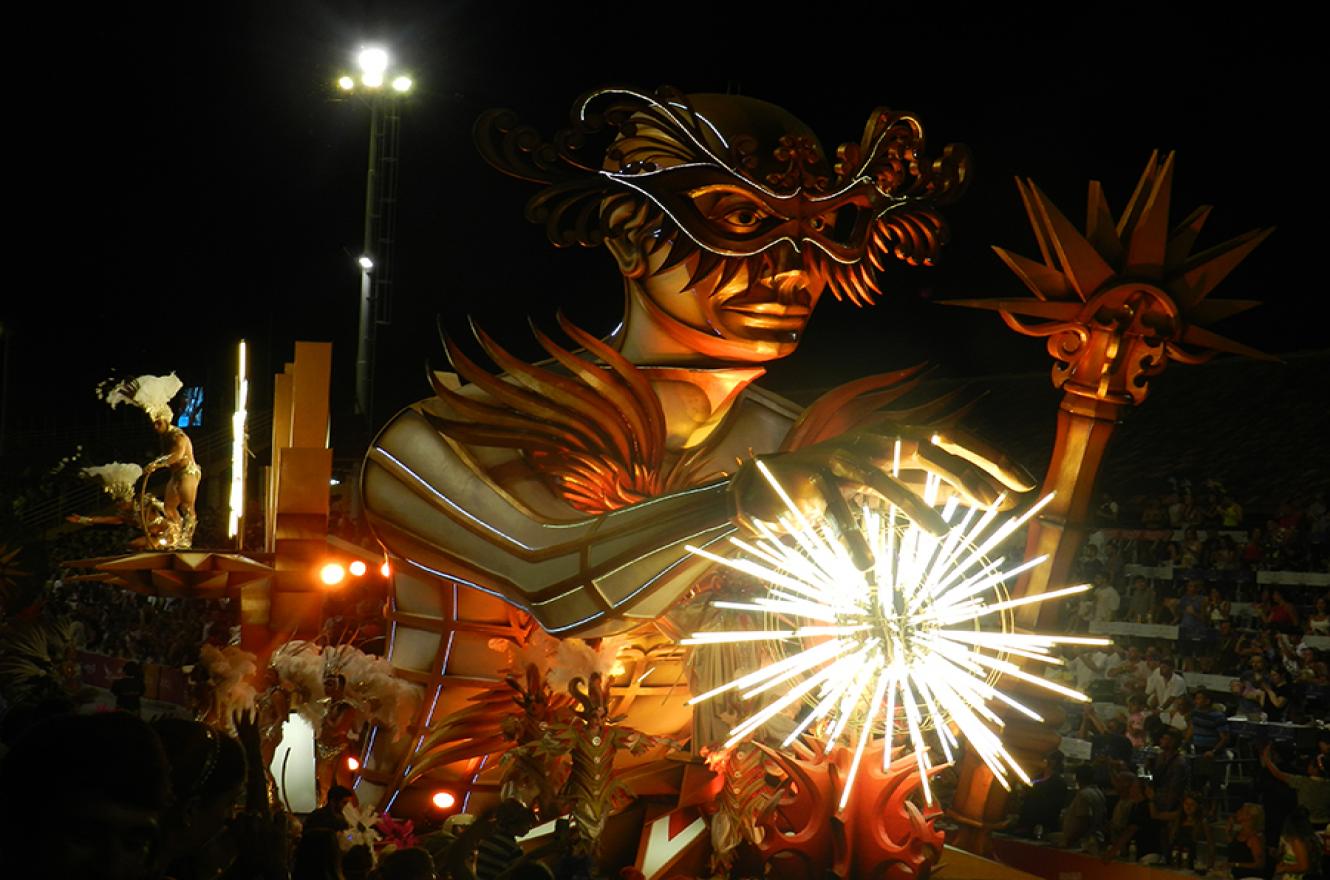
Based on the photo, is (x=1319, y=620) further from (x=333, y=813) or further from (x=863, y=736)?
(x=333, y=813)

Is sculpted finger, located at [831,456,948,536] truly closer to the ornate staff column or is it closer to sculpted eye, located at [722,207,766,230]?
the ornate staff column

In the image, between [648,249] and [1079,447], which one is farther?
[648,249]

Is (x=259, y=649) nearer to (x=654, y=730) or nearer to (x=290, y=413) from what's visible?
(x=290, y=413)

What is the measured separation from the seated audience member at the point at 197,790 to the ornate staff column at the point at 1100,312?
3.10 metres

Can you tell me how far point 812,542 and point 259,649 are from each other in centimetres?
363

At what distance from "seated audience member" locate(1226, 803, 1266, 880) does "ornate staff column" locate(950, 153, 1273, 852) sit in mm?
4441

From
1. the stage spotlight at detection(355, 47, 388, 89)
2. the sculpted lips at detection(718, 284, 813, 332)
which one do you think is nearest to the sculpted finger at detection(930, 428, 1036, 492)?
the sculpted lips at detection(718, 284, 813, 332)

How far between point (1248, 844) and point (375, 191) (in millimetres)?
10516

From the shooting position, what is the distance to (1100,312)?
5.77m

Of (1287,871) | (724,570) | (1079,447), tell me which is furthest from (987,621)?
(1287,871)

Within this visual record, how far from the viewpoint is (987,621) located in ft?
20.7

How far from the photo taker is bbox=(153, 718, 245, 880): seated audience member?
10.9 ft

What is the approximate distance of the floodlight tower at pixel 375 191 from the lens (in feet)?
52.3

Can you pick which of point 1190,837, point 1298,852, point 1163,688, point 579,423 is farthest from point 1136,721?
point 579,423
